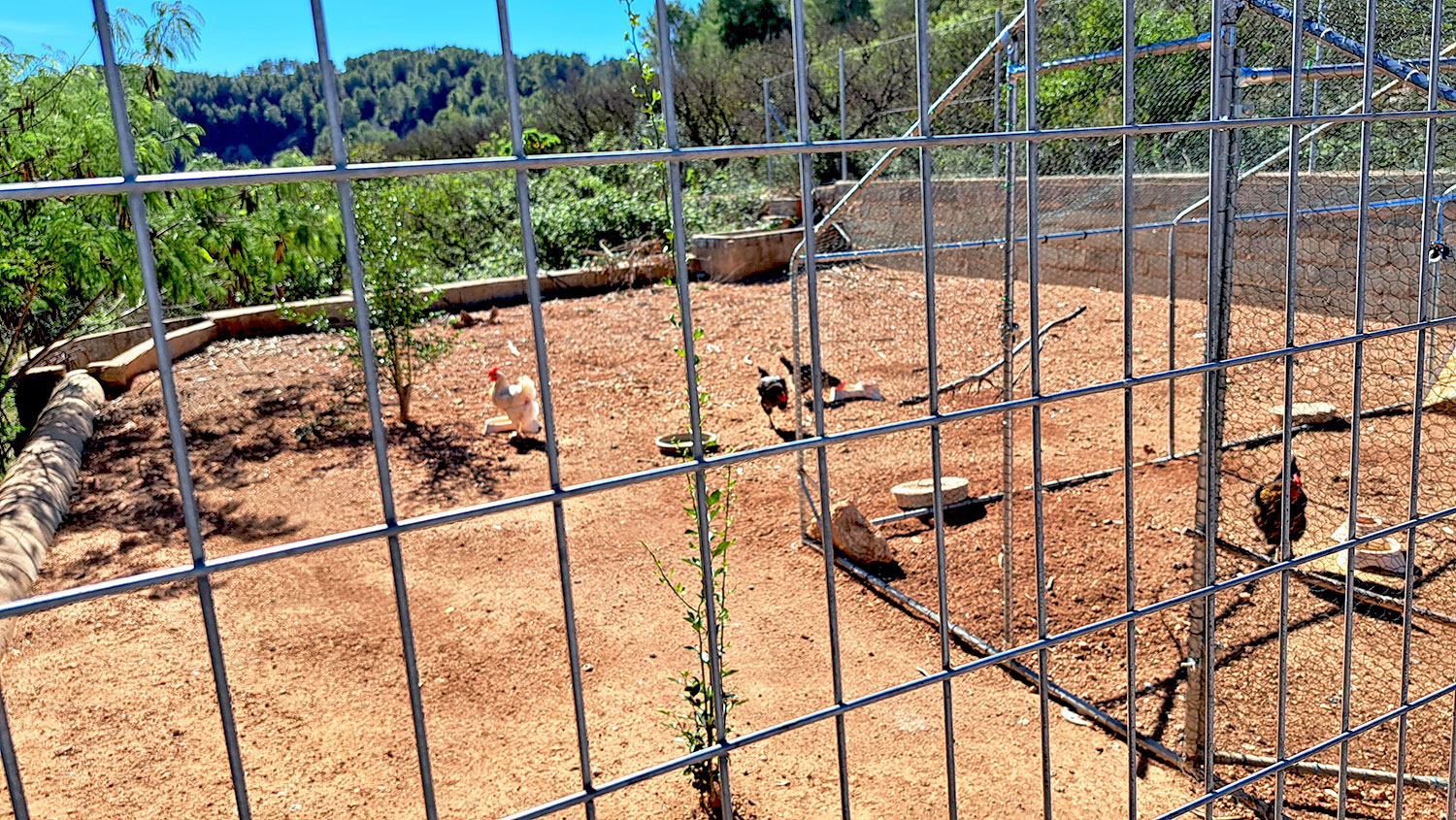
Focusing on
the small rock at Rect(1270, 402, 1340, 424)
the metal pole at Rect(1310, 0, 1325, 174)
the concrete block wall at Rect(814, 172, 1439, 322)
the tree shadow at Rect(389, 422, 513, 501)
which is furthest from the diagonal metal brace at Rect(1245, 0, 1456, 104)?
the tree shadow at Rect(389, 422, 513, 501)

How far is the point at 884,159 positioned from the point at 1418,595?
246cm

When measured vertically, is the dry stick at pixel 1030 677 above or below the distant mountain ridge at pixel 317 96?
below

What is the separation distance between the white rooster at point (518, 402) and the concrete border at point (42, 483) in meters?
2.32

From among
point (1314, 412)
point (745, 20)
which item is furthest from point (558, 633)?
point (745, 20)

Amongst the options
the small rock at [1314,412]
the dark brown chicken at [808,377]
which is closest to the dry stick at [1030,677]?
the dark brown chicken at [808,377]

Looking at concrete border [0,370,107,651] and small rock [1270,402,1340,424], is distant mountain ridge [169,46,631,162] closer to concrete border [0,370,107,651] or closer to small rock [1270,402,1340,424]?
concrete border [0,370,107,651]

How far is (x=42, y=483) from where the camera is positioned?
5578mm

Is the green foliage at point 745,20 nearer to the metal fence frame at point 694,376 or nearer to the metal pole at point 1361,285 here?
the metal pole at point 1361,285

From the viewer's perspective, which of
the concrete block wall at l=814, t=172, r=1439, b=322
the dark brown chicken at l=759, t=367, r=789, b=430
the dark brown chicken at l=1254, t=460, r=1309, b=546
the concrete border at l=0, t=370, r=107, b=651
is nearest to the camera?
the dark brown chicken at l=1254, t=460, r=1309, b=546

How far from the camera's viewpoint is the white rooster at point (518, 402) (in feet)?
21.4

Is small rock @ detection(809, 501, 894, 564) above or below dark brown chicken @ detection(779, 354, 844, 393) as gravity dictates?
below

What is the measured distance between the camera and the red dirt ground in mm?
3137

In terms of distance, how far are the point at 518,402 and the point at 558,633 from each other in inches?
105

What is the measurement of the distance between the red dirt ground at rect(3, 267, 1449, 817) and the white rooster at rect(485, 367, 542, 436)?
0.17m
